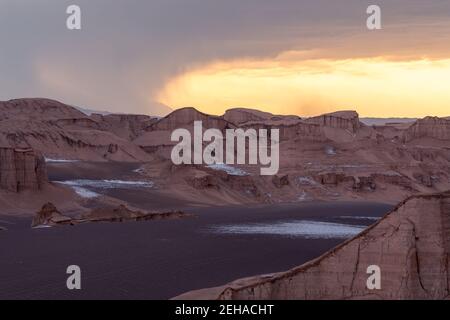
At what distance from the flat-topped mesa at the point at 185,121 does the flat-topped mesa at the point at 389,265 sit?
133 metres

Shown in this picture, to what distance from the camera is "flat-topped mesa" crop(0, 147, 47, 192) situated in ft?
261

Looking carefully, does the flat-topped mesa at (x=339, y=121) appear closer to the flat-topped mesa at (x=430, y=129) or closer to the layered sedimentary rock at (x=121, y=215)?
the flat-topped mesa at (x=430, y=129)

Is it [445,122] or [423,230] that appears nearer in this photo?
[423,230]

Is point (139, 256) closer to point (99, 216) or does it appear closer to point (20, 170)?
point (99, 216)

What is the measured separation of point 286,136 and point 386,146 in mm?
19986

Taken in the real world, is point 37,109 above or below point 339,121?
below

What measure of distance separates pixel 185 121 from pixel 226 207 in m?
61.8

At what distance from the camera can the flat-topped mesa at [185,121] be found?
6053 inches

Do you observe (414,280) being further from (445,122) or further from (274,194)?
(445,122)

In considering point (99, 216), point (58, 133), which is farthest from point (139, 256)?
point (58, 133)

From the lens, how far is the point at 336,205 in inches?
4173

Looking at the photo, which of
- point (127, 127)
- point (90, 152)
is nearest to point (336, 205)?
point (90, 152)

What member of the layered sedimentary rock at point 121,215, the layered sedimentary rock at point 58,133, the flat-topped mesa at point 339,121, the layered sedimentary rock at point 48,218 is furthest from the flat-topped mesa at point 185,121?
the layered sedimentary rock at point 48,218

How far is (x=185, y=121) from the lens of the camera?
155 metres
